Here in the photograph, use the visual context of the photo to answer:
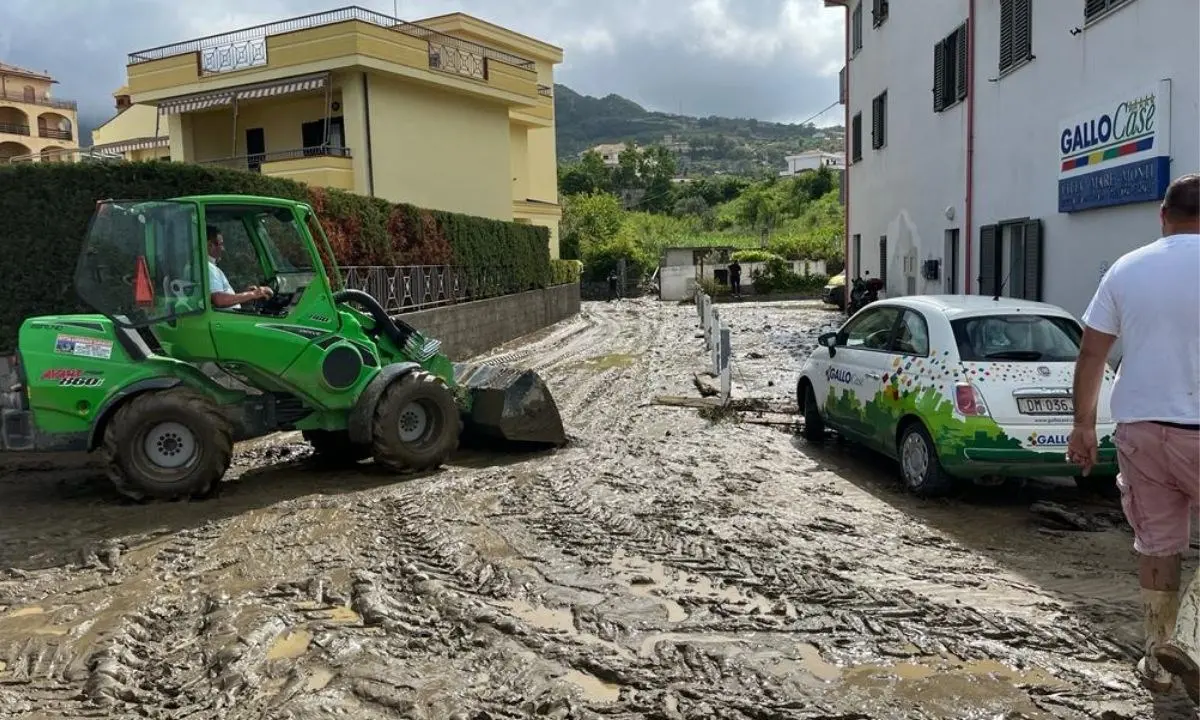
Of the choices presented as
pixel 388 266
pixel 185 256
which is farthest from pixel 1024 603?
pixel 388 266

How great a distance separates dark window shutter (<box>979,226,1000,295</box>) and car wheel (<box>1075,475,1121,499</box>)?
7.65 meters

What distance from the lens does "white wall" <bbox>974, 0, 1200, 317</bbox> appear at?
9984 millimetres

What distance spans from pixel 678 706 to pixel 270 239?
6.04m

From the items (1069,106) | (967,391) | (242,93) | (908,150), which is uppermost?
(242,93)

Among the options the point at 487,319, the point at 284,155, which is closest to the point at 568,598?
the point at 487,319

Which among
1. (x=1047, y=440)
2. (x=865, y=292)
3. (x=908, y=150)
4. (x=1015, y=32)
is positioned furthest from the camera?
(x=865, y=292)

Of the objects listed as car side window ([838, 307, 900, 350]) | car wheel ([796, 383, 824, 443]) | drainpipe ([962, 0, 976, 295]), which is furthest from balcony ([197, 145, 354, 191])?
car side window ([838, 307, 900, 350])

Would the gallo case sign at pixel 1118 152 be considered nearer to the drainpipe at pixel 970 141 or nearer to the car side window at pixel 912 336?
the drainpipe at pixel 970 141

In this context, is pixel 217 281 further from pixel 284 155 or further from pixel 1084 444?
pixel 284 155

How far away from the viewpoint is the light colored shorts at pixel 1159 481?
12.4 feet

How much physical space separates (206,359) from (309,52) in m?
20.6

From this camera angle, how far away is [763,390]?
13.5 meters

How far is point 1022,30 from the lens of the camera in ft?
45.0

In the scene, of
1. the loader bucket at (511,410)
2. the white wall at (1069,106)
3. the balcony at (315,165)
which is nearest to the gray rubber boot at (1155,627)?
the loader bucket at (511,410)
